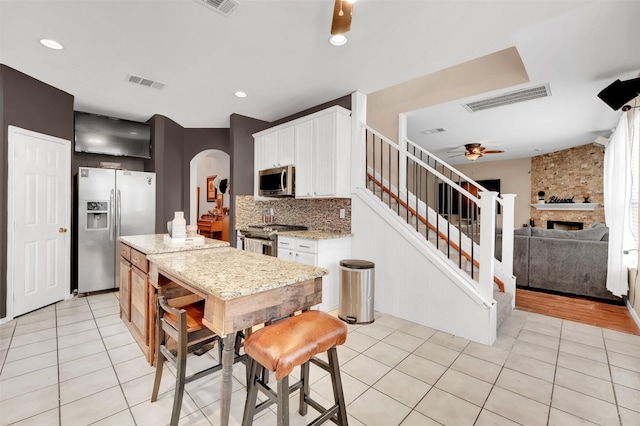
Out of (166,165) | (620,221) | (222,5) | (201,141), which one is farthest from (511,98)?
(166,165)

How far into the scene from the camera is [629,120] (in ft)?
12.4

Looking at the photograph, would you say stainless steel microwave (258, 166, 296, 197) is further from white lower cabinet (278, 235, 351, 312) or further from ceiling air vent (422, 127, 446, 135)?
ceiling air vent (422, 127, 446, 135)

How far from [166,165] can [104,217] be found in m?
1.33

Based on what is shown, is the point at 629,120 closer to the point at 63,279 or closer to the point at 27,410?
the point at 27,410

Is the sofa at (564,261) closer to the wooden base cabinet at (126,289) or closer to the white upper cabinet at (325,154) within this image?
the white upper cabinet at (325,154)

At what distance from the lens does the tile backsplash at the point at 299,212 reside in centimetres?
405

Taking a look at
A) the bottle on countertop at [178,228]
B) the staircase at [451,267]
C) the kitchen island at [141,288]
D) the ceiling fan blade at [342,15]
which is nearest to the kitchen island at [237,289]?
the kitchen island at [141,288]

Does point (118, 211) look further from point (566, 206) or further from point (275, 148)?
point (566, 206)

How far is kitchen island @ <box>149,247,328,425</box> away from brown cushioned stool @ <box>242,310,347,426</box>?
0.09 m

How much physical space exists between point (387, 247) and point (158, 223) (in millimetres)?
3892

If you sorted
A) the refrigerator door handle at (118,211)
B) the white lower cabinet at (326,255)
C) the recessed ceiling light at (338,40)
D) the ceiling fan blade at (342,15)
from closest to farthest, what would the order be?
the ceiling fan blade at (342,15) < the recessed ceiling light at (338,40) < the white lower cabinet at (326,255) < the refrigerator door handle at (118,211)

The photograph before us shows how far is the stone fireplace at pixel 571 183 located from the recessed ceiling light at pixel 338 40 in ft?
25.2

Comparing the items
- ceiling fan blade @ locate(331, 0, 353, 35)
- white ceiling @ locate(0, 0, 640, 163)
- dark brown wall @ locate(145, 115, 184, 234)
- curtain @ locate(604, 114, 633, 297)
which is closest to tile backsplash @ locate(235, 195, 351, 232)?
dark brown wall @ locate(145, 115, 184, 234)

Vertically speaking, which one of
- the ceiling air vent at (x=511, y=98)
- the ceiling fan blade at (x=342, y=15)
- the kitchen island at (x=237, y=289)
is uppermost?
the ceiling air vent at (x=511, y=98)
